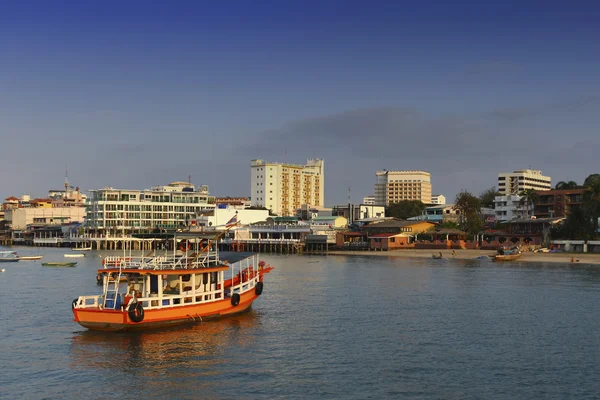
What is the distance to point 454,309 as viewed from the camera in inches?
1866

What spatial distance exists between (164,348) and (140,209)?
463 feet

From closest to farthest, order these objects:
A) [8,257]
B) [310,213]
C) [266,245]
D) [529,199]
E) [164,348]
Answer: [164,348], [8,257], [529,199], [266,245], [310,213]

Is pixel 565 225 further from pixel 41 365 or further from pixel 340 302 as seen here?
pixel 41 365

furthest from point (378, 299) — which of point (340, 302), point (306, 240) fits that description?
point (306, 240)

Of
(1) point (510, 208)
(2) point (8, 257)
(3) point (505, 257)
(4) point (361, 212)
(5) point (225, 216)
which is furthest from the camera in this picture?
(4) point (361, 212)

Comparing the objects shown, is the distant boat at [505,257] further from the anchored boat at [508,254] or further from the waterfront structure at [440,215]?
the waterfront structure at [440,215]

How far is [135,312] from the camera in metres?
37.4

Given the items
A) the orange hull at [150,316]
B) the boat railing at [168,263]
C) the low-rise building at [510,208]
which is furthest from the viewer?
the low-rise building at [510,208]

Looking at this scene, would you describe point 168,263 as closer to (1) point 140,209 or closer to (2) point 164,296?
(2) point 164,296

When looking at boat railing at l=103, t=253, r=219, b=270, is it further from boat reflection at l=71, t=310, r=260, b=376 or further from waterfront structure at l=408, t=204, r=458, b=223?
waterfront structure at l=408, t=204, r=458, b=223

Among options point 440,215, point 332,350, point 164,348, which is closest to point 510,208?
point 440,215

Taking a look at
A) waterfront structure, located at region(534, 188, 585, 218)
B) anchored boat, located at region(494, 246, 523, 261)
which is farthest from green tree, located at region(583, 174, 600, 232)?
waterfront structure, located at region(534, 188, 585, 218)

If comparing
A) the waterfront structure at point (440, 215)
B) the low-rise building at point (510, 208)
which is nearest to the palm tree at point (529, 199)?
the low-rise building at point (510, 208)

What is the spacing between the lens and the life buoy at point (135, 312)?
37375 mm
